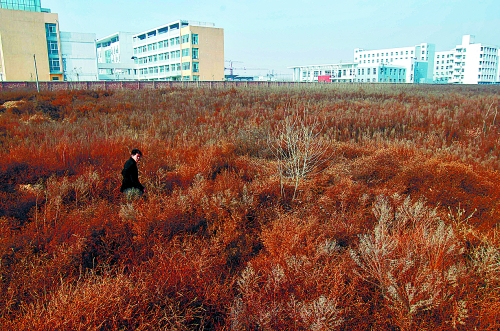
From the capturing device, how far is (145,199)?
622cm

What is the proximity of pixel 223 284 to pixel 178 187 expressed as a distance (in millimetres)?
3108

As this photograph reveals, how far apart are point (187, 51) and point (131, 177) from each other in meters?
62.1

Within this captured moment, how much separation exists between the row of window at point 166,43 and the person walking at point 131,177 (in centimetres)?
6155

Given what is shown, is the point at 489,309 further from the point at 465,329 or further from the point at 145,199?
the point at 145,199

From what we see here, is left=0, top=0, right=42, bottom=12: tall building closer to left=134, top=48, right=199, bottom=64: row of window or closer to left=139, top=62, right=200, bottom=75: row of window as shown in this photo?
left=134, top=48, right=199, bottom=64: row of window

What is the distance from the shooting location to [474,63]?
94.4 meters

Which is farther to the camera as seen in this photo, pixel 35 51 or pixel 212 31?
pixel 212 31

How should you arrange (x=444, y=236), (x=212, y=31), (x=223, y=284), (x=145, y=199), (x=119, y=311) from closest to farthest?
(x=119, y=311) < (x=223, y=284) < (x=444, y=236) < (x=145, y=199) < (x=212, y=31)

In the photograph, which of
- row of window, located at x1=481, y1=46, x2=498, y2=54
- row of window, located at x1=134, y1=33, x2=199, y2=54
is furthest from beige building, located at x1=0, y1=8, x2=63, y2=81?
row of window, located at x1=481, y1=46, x2=498, y2=54

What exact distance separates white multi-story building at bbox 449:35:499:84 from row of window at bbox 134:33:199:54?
236ft

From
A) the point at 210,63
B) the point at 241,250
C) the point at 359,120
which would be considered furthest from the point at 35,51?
the point at 241,250

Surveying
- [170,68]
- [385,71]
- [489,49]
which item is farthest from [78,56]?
[489,49]

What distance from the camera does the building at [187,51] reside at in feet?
208

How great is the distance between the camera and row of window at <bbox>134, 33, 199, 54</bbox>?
63.1 meters
